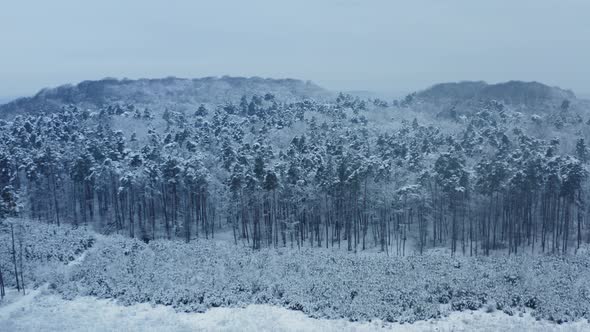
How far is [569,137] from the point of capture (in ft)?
328

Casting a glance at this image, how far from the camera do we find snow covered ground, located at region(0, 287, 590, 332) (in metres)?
33.9

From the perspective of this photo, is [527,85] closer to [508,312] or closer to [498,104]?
[498,104]

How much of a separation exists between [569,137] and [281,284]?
3271 inches

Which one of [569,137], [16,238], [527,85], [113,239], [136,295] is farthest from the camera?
[527,85]

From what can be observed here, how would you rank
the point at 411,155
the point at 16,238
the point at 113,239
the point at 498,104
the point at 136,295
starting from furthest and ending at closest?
1. the point at 498,104
2. the point at 411,155
3. the point at 113,239
4. the point at 16,238
5. the point at 136,295

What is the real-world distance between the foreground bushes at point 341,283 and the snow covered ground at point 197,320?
0.91 m

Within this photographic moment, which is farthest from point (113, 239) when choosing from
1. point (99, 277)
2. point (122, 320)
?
point (122, 320)

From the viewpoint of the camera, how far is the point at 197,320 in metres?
36.7

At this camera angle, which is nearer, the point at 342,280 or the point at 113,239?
the point at 342,280

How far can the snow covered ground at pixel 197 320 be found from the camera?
33.9 metres

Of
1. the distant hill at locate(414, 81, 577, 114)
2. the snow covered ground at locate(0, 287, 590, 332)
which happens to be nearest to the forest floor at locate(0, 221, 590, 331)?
the snow covered ground at locate(0, 287, 590, 332)

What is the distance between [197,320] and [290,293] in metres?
7.94

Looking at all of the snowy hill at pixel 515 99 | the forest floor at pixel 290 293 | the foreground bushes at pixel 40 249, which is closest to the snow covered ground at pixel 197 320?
the forest floor at pixel 290 293

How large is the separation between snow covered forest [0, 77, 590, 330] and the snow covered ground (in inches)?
39.5
